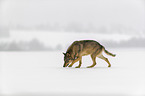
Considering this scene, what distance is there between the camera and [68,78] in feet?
12.8

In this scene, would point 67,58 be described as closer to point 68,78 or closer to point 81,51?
point 81,51

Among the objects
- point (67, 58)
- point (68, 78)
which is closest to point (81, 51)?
point (67, 58)

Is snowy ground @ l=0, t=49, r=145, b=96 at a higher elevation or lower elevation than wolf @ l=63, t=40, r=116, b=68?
lower

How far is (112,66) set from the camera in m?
4.84

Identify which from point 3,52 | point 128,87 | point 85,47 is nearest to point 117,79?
point 128,87

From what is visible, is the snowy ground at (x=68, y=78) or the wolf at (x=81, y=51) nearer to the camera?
the snowy ground at (x=68, y=78)

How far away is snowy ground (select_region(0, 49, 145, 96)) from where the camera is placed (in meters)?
3.62

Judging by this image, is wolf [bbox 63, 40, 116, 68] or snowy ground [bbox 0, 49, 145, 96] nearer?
snowy ground [bbox 0, 49, 145, 96]

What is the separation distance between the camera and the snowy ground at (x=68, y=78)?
3625 millimetres

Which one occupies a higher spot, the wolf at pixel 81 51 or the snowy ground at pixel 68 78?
the wolf at pixel 81 51

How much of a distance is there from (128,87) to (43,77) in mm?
1389

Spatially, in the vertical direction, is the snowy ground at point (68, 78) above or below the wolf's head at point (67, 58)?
below

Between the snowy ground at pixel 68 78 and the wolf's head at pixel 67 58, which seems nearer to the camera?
the snowy ground at pixel 68 78

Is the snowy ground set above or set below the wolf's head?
below
